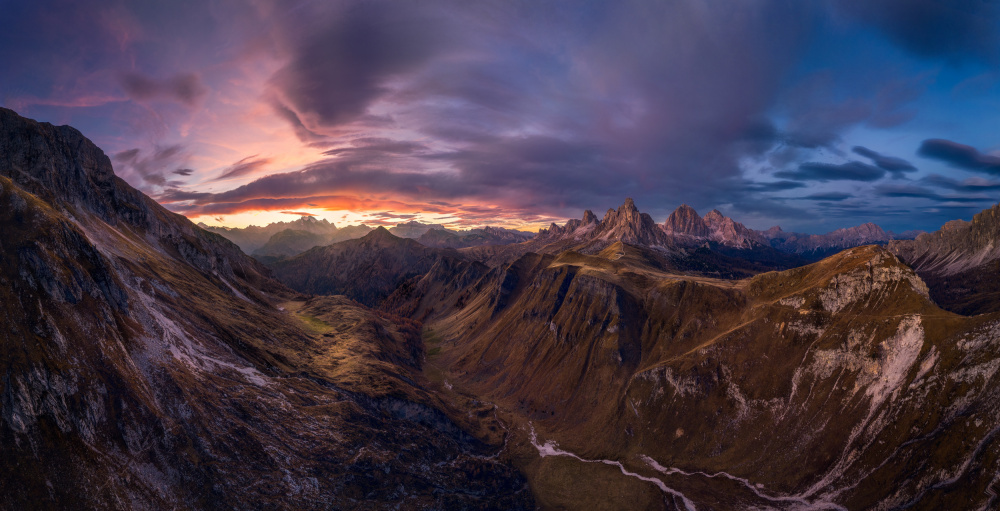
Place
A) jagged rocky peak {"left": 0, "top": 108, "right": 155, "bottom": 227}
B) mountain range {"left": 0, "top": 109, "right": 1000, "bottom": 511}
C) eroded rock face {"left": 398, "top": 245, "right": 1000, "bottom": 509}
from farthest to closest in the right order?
jagged rocky peak {"left": 0, "top": 108, "right": 155, "bottom": 227}
eroded rock face {"left": 398, "top": 245, "right": 1000, "bottom": 509}
mountain range {"left": 0, "top": 109, "right": 1000, "bottom": 511}

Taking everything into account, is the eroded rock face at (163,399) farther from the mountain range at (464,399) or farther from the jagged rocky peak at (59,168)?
the jagged rocky peak at (59,168)

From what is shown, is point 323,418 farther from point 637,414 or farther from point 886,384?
point 886,384

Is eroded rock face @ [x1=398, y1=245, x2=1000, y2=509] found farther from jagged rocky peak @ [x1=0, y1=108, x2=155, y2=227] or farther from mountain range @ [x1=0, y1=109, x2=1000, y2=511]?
jagged rocky peak @ [x1=0, y1=108, x2=155, y2=227]

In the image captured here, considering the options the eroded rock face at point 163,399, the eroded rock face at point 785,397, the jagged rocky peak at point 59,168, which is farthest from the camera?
the jagged rocky peak at point 59,168

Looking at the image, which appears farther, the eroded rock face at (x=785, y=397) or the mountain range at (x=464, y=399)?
the eroded rock face at (x=785, y=397)

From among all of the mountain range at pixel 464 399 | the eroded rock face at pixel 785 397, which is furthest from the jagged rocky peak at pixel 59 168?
the eroded rock face at pixel 785 397

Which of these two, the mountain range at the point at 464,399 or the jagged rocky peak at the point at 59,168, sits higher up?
the jagged rocky peak at the point at 59,168

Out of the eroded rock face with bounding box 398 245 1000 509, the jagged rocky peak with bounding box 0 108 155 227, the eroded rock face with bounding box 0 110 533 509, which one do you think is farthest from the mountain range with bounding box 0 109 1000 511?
the jagged rocky peak with bounding box 0 108 155 227

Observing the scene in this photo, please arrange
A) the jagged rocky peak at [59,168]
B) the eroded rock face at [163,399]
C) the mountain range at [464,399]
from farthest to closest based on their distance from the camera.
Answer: the jagged rocky peak at [59,168] < the mountain range at [464,399] < the eroded rock face at [163,399]

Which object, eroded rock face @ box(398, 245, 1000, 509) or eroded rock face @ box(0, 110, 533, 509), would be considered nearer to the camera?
eroded rock face @ box(0, 110, 533, 509)
